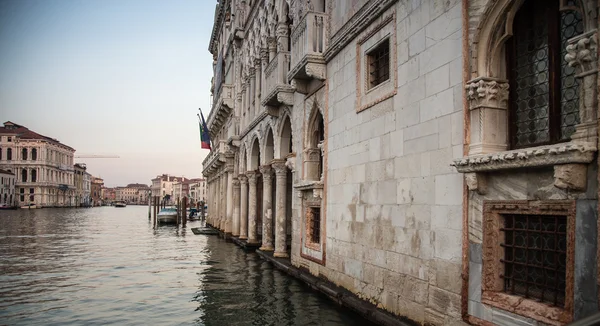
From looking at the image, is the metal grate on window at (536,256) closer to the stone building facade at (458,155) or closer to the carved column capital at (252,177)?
the stone building facade at (458,155)

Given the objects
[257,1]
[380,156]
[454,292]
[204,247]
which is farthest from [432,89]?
[204,247]

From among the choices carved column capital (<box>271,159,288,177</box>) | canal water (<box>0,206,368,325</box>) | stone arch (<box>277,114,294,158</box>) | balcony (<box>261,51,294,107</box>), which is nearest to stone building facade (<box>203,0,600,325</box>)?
canal water (<box>0,206,368,325</box>)

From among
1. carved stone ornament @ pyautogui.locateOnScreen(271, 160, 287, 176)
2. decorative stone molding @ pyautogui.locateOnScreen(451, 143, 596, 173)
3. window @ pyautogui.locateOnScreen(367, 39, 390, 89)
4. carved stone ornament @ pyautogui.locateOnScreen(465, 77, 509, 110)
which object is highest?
window @ pyautogui.locateOnScreen(367, 39, 390, 89)

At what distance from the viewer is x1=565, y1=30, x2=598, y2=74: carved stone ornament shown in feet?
14.4

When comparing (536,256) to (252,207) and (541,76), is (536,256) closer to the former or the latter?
(541,76)

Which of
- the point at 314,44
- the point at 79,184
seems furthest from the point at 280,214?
the point at 79,184

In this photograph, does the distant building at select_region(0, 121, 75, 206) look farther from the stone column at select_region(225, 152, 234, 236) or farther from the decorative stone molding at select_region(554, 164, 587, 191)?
the decorative stone molding at select_region(554, 164, 587, 191)

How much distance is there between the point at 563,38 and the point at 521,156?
1.21 metres

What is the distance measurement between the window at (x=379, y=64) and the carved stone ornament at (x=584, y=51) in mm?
4221

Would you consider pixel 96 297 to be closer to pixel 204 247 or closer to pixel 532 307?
pixel 532 307

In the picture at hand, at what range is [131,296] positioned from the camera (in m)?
11.7

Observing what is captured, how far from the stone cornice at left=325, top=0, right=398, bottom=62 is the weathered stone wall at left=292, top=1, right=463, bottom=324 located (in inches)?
4.8

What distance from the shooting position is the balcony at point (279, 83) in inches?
536

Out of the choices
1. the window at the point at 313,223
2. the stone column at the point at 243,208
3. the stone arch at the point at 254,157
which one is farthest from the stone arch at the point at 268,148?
the window at the point at 313,223
